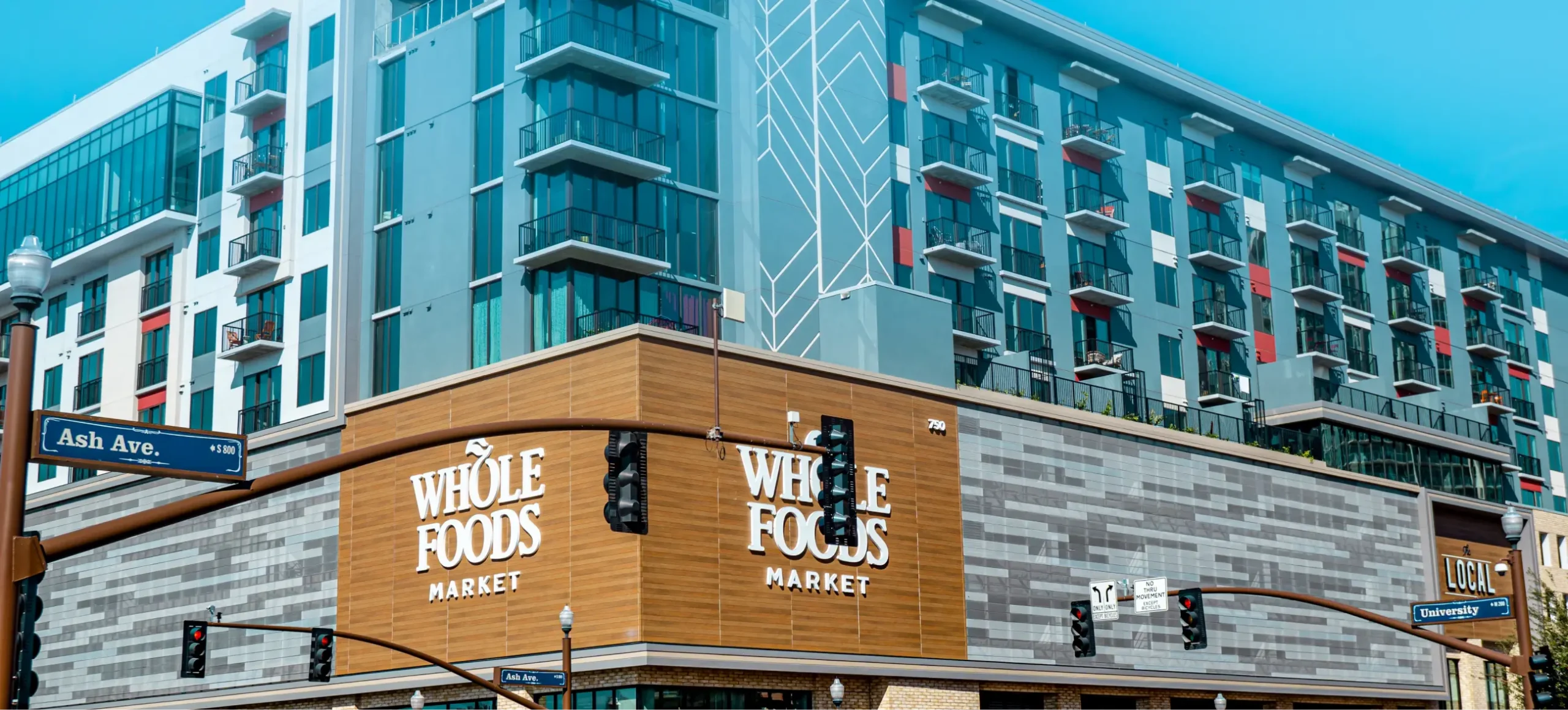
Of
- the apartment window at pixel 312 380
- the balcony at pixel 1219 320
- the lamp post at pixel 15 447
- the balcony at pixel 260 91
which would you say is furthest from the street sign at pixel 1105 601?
the balcony at pixel 260 91

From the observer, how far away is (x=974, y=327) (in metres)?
62.2

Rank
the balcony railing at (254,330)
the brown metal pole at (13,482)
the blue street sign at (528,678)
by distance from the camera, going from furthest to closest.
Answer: the balcony railing at (254,330)
the blue street sign at (528,678)
the brown metal pole at (13,482)

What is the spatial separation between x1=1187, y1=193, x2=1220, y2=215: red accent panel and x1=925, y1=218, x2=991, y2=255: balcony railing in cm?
1355

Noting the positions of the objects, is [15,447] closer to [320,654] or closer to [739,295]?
Answer: [320,654]

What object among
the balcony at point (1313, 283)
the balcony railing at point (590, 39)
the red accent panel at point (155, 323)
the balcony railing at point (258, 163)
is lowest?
the red accent panel at point (155, 323)

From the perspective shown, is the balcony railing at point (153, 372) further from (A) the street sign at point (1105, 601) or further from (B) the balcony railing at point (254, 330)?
(A) the street sign at point (1105, 601)

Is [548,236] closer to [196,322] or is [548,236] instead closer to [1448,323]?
[196,322]

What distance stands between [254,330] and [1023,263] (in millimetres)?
28765


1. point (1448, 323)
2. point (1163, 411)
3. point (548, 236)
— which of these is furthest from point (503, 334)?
point (1448, 323)

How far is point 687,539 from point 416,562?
891cm

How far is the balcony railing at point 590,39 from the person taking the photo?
52.5 m

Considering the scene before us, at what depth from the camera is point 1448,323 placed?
282ft

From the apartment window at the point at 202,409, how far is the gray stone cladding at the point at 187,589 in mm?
3471

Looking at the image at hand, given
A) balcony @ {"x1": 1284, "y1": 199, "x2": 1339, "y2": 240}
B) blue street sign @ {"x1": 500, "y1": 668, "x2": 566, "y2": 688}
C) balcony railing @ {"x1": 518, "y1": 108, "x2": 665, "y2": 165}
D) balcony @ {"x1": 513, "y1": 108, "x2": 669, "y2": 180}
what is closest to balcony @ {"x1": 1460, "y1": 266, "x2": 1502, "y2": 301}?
balcony @ {"x1": 1284, "y1": 199, "x2": 1339, "y2": 240}
